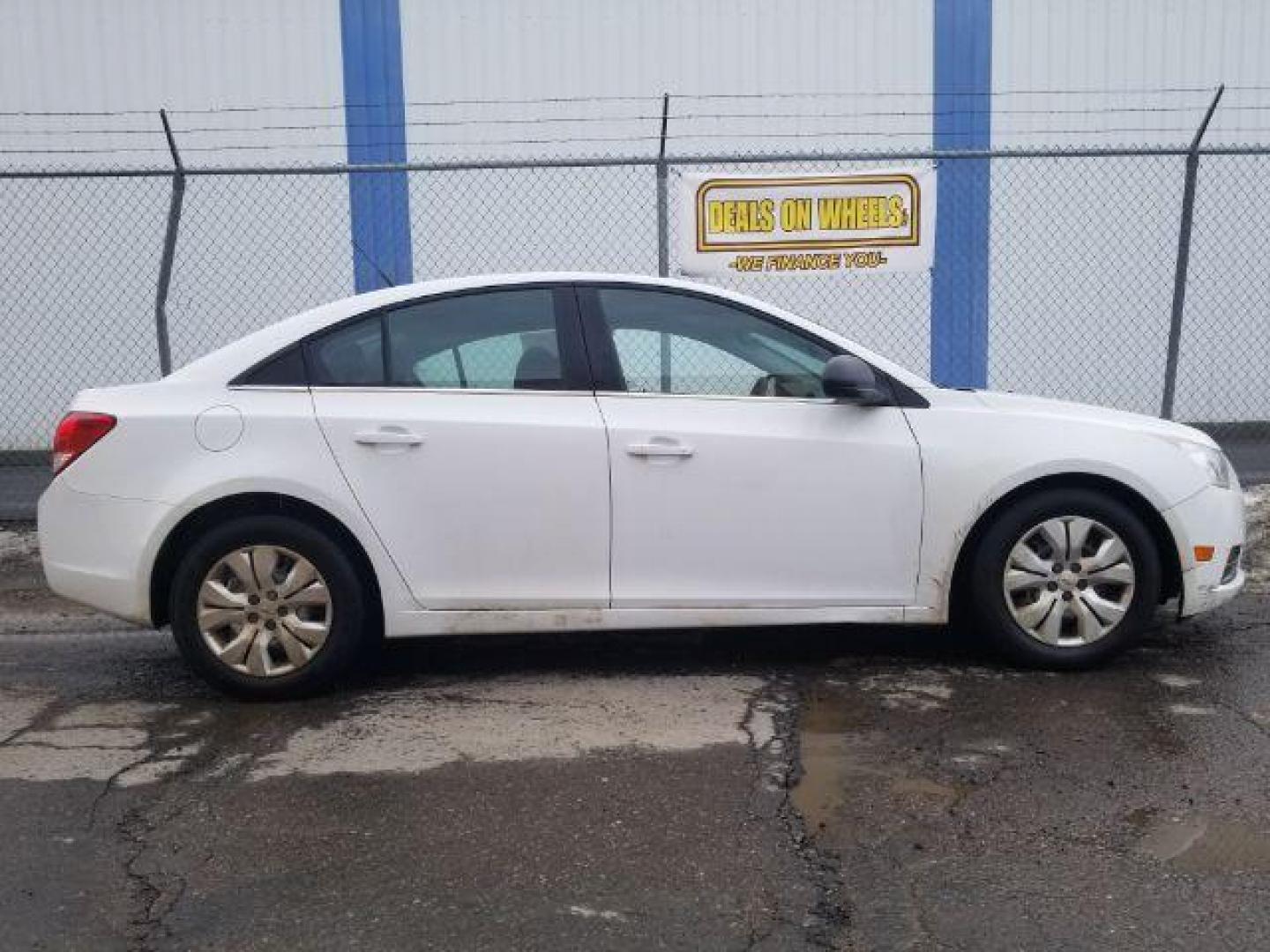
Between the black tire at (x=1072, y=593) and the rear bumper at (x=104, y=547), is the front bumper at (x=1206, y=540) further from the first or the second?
the rear bumper at (x=104, y=547)

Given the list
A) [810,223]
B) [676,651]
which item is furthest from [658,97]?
[676,651]

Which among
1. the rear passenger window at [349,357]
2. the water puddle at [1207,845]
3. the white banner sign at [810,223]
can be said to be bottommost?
the water puddle at [1207,845]

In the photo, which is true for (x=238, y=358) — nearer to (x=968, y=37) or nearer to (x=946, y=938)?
(x=946, y=938)

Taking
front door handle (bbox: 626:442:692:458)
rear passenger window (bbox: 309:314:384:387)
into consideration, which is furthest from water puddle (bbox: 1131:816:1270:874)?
rear passenger window (bbox: 309:314:384:387)

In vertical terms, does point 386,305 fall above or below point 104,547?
above

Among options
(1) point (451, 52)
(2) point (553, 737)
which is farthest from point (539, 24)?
(2) point (553, 737)

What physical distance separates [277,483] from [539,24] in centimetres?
722

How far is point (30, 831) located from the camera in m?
4.09

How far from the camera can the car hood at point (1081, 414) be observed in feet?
18.0

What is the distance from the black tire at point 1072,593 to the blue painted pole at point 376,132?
704cm

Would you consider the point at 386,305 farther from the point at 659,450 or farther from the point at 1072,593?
the point at 1072,593

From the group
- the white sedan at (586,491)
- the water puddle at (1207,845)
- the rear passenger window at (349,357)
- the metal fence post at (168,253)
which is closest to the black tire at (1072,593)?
the white sedan at (586,491)

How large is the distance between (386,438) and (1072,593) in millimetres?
2655

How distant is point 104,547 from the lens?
526cm
